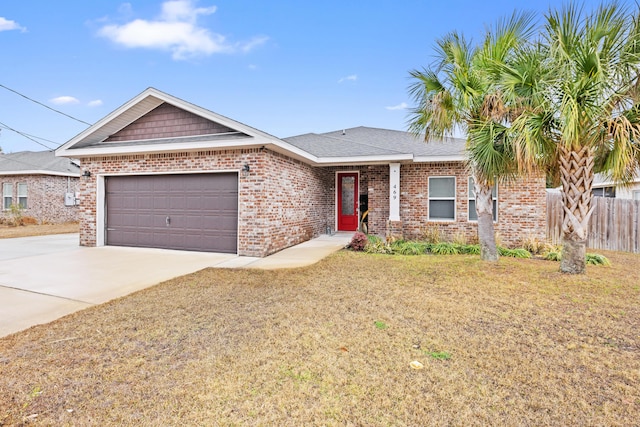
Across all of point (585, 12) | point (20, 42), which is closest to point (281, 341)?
point (585, 12)

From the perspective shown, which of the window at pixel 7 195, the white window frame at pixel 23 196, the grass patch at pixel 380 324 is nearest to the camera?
the grass patch at pixel 380 324

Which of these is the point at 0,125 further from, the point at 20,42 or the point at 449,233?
the point at 449,233

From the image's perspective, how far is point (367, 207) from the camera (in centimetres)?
1293

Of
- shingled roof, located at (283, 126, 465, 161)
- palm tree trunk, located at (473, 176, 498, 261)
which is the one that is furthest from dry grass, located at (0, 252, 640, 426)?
shingled roof, located at (283, 126, 465, 161)

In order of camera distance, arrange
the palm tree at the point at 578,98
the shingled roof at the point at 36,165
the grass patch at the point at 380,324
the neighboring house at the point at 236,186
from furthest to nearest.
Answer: the shingled roof at the point at 36,165 < the neighboring house at the point at 236,186 < the palm tree at the point at 578,98 < the grass patch at the point at 380,324

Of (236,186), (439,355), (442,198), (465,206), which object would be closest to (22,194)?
(236,186)

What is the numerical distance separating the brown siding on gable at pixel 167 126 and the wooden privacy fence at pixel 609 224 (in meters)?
10.7

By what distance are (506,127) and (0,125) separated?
24730 millimetres

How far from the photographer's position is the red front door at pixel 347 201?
13.2 metres

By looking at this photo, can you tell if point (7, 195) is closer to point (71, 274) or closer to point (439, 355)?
point (71, 274)

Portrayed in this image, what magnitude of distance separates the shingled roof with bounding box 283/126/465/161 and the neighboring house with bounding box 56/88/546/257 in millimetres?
51

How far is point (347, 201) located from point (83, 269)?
9042mm

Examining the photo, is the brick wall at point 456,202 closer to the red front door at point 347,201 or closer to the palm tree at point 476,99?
the red front door at point 347,201

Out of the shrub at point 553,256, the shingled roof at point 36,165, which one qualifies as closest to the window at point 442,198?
the shrub at point 553,256
